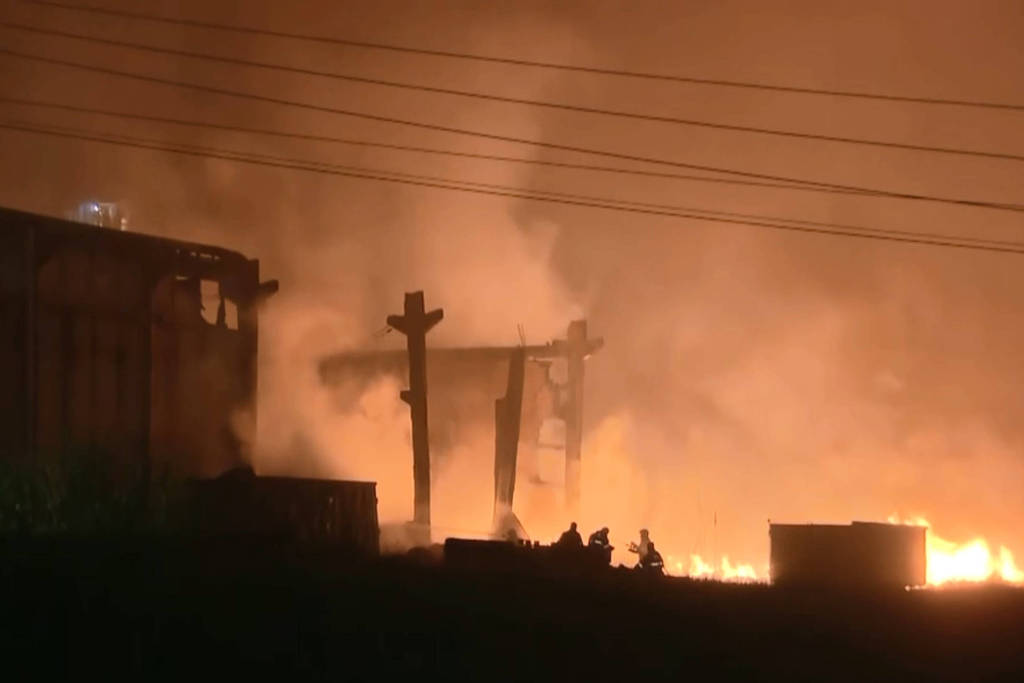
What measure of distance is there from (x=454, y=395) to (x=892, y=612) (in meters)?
19.1

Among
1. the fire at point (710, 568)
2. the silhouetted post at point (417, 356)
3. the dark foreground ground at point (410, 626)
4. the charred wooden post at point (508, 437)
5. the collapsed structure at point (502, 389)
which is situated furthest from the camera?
the fire at point (710, 568)

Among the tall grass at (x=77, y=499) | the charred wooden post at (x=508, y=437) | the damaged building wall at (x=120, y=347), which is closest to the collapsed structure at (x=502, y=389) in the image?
the charred wooden post at (x=508, y=437)

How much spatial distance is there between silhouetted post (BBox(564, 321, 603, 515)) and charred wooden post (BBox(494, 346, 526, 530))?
7.05ft

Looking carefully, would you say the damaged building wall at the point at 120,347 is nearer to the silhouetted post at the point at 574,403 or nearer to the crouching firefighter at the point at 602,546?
the crouching firefighter at the point at 602,546

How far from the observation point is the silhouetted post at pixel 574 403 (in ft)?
109

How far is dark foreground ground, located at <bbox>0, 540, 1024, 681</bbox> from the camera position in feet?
41.8

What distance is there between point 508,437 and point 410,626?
54.5ft

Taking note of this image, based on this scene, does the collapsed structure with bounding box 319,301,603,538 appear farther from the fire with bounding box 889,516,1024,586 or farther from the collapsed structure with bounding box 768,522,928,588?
the collapsed structure with bounding box 768,522,928,588

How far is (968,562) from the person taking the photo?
32656mm

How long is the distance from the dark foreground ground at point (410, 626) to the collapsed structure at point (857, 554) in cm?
533

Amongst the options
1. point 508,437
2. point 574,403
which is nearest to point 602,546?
point 508,437

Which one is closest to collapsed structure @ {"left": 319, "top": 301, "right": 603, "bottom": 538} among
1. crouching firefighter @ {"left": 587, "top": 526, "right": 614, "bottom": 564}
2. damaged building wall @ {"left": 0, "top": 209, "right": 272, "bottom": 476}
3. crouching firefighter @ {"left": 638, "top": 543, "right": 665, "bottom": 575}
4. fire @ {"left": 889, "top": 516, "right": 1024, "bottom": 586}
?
damaged building wall @ {"left": 0, "top": 209, "right": 272, "bottom": 476}

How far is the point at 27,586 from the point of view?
14.3 metres

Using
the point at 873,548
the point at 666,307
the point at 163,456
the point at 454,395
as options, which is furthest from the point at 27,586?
the point at 666,307
